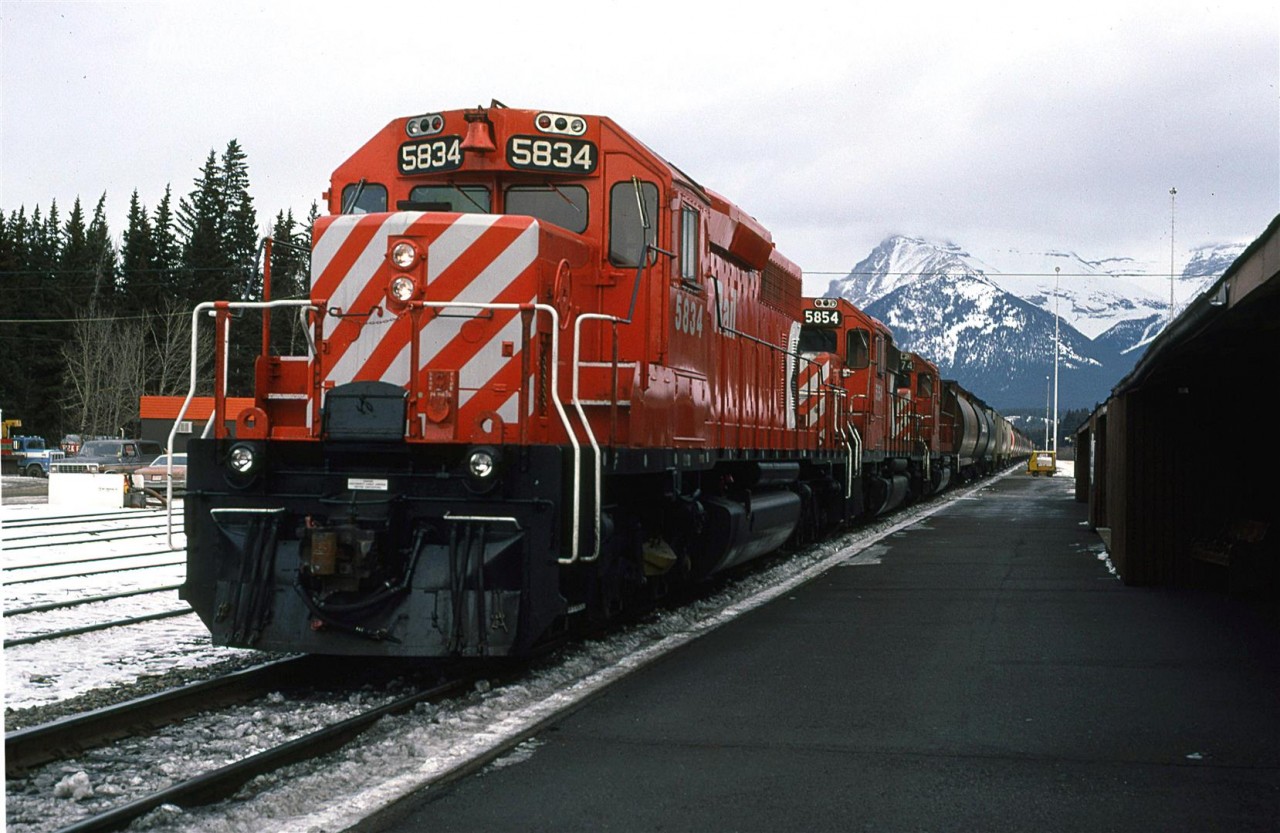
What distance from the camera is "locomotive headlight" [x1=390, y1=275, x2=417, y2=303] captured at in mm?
7953

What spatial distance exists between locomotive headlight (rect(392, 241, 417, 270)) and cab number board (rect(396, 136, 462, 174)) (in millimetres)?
1206

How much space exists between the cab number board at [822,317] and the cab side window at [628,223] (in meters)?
11.2

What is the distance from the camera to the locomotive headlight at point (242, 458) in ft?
25.1

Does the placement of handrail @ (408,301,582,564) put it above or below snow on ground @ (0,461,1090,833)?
above

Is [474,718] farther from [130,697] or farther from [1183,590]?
[1183,590]

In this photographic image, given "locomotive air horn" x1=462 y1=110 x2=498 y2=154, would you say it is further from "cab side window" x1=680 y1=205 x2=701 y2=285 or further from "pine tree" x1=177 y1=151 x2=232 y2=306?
"pine tree" x1=177 y1=151 x2=232 y2=306

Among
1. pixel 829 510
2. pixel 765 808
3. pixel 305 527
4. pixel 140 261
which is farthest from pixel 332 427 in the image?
pixel 140 261

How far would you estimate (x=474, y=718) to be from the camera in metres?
6.90

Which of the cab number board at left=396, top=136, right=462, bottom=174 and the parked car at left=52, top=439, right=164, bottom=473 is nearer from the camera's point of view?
the cab number board at left=396, top=136, right=462, bottom=174

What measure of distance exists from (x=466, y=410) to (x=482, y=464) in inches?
29.0

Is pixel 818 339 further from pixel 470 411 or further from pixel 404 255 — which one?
pixel 404 255

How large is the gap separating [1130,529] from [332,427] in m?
9.34

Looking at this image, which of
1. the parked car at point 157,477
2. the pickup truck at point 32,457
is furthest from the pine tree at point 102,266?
the parked car at point 157,477

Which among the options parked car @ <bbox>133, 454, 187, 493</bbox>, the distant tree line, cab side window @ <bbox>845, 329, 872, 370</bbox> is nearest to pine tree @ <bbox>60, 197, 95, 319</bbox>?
the distant tree line
